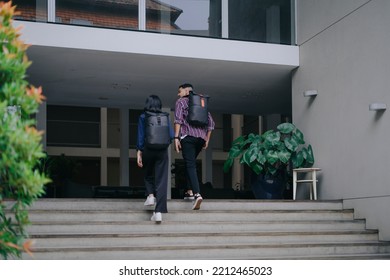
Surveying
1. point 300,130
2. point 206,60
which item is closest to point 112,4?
point 206,60

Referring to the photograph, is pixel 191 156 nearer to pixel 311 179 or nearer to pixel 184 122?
pixel 184 122

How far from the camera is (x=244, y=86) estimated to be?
10.9m

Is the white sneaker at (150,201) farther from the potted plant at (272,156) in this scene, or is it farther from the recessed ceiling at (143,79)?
the recessed ceiling at (143,79)

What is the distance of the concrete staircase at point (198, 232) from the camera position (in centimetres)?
624

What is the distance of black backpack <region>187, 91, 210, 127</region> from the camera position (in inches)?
286

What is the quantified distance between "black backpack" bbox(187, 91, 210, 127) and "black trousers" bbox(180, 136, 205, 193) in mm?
205

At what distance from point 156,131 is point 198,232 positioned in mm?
1153

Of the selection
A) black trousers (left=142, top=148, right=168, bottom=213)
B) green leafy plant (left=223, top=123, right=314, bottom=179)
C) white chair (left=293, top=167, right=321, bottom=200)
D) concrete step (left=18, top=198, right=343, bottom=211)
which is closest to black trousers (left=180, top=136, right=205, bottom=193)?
concrete step (left=18, top=198, right=343, bottom=211)

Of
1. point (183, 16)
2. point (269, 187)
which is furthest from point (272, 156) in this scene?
point (183, 16)

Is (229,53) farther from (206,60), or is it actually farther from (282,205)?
(282,205)

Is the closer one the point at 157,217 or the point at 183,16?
the point at 157,217

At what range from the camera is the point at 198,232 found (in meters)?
6.77

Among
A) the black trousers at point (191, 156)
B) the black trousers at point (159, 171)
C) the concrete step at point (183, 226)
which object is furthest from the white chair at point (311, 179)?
the black trousers at point (159, 171)
